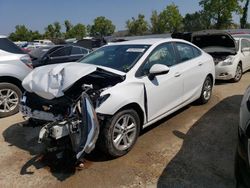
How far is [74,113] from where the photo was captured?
11.3 ft

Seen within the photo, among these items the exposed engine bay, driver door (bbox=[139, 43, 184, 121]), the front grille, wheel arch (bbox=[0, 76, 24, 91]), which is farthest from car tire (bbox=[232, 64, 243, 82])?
the front grille

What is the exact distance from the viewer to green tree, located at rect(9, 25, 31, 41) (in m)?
Answer: 67.5

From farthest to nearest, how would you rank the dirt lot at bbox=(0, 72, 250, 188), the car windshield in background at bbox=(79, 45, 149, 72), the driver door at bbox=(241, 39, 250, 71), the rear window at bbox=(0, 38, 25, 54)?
the driver door at bbox=(241, 39, 250, 71), the rear window at bbox=(0, 38, 25, 54), the car windshield in background at bbox=(79, 45, 149, 72), the dirt lot at bbox=(0, 72, 250, 188)

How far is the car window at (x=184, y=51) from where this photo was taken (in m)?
5.13

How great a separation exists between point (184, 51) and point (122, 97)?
7.29ft

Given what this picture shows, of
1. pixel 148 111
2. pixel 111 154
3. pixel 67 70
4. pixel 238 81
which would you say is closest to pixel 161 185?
pixel 111 154

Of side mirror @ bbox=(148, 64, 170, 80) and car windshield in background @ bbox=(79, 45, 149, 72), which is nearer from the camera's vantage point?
side mirror @ bbox=(148, 64, 170, 80)

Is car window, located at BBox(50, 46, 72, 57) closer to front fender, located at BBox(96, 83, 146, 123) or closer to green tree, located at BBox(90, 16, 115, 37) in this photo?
front fender, located at BBox(96, 83, 146, 123)

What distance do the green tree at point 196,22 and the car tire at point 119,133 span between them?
155 feet

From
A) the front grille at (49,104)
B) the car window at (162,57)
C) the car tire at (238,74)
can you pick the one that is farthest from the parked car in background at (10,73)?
the car tire at (238,74)

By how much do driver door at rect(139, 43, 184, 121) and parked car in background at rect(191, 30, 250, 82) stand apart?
413 centimetres

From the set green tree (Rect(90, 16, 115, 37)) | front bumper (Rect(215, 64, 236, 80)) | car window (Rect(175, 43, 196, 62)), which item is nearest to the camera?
car window (Rect(175, 43, 196, 62))

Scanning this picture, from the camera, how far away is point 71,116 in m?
3.44

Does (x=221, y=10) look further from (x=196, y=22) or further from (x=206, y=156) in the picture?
(x=206, y=156)
